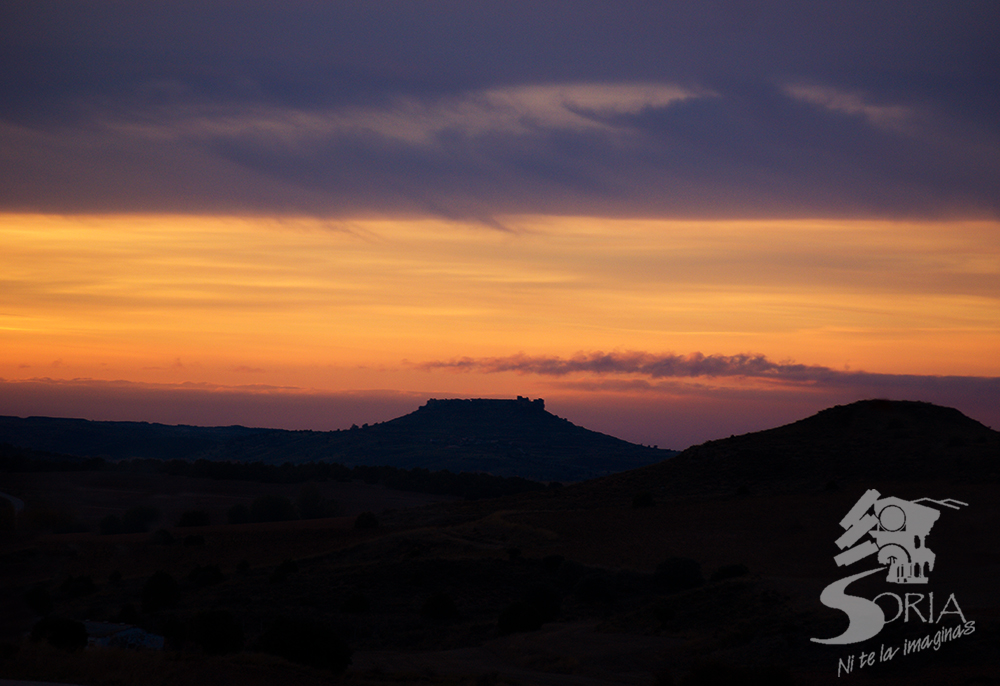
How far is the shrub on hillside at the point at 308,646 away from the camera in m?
21.4

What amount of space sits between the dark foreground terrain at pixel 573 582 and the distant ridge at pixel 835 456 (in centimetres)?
28

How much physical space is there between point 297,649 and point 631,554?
1031 inches

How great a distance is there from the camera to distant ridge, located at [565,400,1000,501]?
60469 mm

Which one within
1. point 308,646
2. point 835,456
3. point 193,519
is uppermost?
point 835,456

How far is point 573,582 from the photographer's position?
133 ft

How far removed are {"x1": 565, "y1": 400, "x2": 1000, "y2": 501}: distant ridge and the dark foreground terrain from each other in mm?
278

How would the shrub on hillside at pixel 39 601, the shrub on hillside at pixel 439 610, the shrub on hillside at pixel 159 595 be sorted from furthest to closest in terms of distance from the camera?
the shrub on hillside at pixel 39 601
the shrub on hillside at pixel 159 595
the shrub on hillside at pixel 439 610

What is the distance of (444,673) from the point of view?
24.0 meters

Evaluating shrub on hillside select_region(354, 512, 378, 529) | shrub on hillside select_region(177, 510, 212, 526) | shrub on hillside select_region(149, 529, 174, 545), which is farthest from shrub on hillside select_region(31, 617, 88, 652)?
shrub on hillside select_region(177, 510, 212, 526)

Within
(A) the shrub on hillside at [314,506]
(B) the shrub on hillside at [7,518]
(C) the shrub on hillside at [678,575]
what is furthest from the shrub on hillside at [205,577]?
(A) the shrub on hillside at [314,506]

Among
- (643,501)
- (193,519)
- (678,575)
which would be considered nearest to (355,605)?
(678,575)

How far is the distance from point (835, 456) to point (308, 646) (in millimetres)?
55491

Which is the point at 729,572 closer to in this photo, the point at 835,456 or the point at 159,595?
the point at 159,595

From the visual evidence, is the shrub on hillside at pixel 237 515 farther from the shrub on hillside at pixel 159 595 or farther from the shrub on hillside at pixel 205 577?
the shrub on hillside at pixel 159 595
